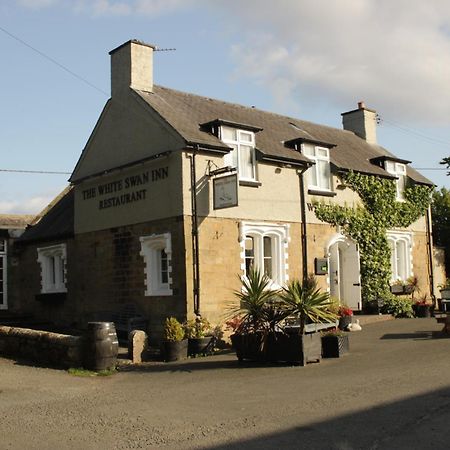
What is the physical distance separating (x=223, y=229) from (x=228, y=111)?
5.77 m

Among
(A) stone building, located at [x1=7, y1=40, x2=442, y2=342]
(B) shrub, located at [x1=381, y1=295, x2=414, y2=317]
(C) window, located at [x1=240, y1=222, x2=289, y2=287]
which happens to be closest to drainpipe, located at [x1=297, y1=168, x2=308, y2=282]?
(A) stone building, located at [x1=7, y1=40, x2=442, y2=342]

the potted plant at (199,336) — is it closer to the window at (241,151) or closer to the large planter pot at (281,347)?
the large planter pot at (281,347)

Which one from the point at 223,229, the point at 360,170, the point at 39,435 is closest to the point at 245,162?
the point at 223,229

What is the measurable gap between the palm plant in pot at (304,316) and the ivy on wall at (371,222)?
7.96m

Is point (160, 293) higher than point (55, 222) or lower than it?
lower

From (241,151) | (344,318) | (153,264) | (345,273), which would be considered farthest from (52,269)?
(344,318)

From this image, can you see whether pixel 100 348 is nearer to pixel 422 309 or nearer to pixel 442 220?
pixel 422 309

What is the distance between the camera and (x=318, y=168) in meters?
20.9

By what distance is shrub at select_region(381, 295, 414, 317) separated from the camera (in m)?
21.7

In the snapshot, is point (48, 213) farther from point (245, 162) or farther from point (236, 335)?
point (236, 335)

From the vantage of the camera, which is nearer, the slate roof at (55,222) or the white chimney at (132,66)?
the white chimney at (132,66)

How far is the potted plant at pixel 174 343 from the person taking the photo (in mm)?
15102

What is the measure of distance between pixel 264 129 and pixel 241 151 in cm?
303

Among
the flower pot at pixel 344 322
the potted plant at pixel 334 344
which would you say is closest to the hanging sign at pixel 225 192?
the potted plant at pixel 334 344
